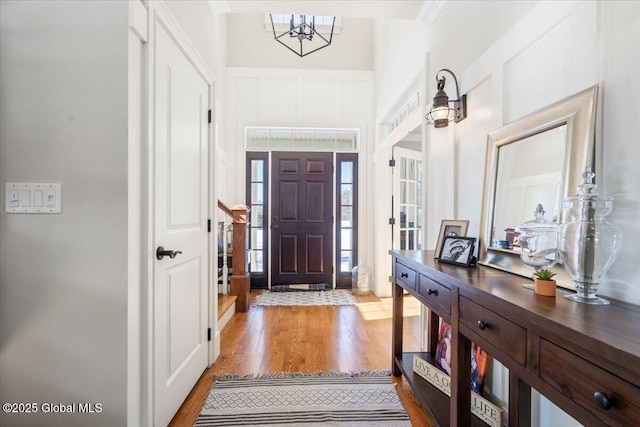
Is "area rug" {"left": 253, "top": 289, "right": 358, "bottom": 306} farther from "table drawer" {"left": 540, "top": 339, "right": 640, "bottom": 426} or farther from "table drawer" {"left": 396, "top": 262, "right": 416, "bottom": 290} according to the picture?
"table drawer" {"left": 540, "top": 339, "right": 640, "bottom": 426}

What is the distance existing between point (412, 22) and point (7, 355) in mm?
3563

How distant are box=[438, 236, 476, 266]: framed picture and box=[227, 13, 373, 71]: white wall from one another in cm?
379

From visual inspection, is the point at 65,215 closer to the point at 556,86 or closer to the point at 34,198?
the point at 34,198

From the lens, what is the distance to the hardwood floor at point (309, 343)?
1.90 m

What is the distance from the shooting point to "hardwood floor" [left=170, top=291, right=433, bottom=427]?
1.90 meters

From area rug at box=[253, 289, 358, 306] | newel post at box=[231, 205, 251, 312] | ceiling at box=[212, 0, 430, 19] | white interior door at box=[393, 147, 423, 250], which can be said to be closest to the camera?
ceiling at box=[212, 0, 430, 19]

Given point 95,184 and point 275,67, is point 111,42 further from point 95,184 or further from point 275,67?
point 275,67

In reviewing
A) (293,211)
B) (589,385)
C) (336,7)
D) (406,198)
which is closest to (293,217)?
(293,211)

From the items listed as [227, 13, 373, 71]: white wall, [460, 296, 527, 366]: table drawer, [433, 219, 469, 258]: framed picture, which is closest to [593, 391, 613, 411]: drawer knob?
[460, 296, 527, 366]: table drawer

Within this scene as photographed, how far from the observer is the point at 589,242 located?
0.85 meters

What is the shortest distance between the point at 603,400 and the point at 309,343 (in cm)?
219

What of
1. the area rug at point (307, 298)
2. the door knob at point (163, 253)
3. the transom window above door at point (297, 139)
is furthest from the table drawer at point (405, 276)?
the transom window above door at point (297, 139)

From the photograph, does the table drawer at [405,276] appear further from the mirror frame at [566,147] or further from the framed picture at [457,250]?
the mirror frame at [566,147]

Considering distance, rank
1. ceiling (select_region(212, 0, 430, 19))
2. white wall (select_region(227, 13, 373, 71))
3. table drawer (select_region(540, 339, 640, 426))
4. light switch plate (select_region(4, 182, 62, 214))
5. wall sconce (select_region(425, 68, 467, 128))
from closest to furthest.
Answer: table drawer (select_region(540, 339, 640, 426)) → light switch plate (select_region(4, 182, 62, 214)) → wall sconce (select_region(425, 68, 467, 128)) → ceiling (select_region(212, 0, 430, 19)) → white wall (select_region(227, 13, 373, 71))
